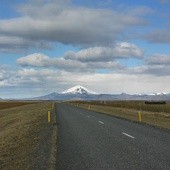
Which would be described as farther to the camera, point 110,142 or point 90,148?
point 110,142

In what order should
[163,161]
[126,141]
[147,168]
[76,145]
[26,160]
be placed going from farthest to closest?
[126,141] < [76,145] < [26,160] < [163,161] < [147,168]

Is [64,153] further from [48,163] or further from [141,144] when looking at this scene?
[141,144]

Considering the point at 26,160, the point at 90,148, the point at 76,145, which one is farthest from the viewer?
the point at 76,145

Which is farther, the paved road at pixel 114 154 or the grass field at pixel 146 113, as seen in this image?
the grass field at pixel 146 113

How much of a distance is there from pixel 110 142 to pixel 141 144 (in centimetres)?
171

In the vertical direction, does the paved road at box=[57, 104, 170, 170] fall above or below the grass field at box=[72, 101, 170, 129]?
below

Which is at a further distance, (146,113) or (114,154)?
(146,113)

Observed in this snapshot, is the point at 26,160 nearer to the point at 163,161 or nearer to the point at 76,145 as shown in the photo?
the point at 76,145

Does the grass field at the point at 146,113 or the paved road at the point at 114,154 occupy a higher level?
the grass field at the point at 146,113

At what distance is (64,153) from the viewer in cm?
1396

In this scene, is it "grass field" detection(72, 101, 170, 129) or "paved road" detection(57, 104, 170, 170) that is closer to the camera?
"paved road" detection(57, 104, 170, 170)

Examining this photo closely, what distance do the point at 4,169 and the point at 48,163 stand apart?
162cm

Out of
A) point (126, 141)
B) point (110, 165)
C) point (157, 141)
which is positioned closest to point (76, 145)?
point (126, 141)

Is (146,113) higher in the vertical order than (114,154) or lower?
higher
